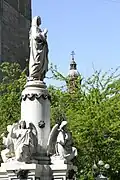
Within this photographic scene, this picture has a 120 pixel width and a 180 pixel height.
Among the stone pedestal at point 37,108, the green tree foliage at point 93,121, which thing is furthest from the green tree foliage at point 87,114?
the stone pedestal at point 37,108

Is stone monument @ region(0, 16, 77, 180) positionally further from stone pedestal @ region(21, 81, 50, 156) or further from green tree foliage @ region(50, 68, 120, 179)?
green tree foliage @ region(50, 68, 120, 179)

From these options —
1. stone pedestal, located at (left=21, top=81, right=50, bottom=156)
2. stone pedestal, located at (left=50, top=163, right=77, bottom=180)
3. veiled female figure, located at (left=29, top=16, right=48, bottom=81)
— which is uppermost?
veiled female figure, located at (left=29, top=16, right=48, bottom=81)

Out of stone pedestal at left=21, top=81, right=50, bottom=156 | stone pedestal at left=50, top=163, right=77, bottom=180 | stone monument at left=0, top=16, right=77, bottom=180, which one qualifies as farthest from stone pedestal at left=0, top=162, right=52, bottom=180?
stone pedestal at left=21, top=81, right=50, bottom=156

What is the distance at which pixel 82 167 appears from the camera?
28.4 metres

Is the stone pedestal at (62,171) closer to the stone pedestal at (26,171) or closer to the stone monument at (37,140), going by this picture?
the stone monument at (37,140)

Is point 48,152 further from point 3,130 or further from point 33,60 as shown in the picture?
point 3,130

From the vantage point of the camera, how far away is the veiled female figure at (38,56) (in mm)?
17062

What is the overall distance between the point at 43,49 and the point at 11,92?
16070 millimetres

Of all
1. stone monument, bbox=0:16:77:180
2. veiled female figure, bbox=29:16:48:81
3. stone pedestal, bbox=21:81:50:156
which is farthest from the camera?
veiled female figure, bbox=29:16:48:81

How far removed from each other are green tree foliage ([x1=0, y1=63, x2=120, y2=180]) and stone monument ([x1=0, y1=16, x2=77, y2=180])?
9166 mm

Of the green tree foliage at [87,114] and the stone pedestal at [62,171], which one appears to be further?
the green tree foliage at [87,114]

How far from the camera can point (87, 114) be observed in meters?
30.6

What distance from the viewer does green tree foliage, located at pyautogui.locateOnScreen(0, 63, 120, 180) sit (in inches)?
1126

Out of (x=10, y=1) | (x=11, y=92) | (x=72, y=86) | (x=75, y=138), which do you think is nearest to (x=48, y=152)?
(x=75, y=138)
